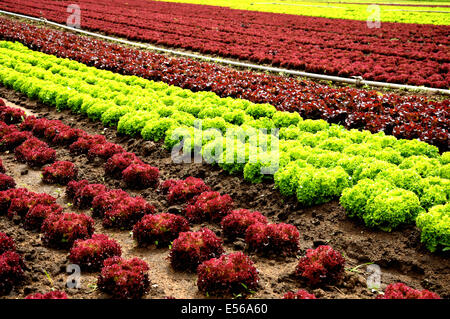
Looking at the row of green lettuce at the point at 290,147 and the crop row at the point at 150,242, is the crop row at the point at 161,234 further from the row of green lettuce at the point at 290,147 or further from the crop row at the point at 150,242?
the row of green lettuce at the point at 290,147

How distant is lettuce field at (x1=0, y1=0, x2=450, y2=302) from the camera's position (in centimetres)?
546

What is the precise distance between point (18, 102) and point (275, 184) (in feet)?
37.5

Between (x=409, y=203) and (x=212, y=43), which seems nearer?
(x=409, y=203)

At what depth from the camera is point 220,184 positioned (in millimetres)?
8383

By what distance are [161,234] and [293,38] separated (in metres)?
21.0

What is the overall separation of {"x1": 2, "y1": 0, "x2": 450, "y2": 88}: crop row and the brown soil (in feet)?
33.0

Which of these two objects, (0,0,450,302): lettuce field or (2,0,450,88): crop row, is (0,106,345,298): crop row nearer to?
(0,0,450,302): lettuce field

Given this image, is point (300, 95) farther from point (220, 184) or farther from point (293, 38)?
point (293, 38)

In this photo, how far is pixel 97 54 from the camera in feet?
61.2

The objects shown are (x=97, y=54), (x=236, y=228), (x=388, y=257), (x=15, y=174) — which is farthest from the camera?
(x=97, y=54)

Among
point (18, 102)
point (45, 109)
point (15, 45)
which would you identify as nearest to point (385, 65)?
point (45, 109)

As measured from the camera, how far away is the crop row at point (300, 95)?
9734 millimetres

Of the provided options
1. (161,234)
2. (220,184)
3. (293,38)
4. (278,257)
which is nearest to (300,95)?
(220,184)

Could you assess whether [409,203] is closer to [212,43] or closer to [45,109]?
[45,109]
